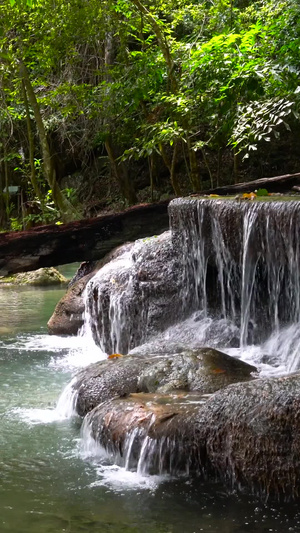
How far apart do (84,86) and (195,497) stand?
1149 cm

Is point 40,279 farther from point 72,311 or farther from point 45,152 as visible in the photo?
point 72,311

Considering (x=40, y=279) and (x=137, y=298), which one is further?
(x=40, y=279)

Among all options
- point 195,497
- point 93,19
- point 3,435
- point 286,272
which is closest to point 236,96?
point 286,272

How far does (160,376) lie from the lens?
6.00m

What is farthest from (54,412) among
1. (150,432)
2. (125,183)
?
(125,183)

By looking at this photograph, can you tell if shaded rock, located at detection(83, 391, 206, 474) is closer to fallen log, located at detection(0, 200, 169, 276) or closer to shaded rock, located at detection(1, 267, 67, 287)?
fallen log, located at detection(0, 200, 169, 276)

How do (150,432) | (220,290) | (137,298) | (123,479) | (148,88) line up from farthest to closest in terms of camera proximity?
(148,88), (137,298), (220,290), (150,432), (123,479)

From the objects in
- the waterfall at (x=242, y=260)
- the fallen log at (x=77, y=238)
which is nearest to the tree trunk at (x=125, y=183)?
the fallen log at (x=77, y=238)

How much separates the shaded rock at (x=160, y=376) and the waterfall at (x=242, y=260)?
165 centimetres

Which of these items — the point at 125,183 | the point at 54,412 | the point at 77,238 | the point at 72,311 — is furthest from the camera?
the point at 125,183

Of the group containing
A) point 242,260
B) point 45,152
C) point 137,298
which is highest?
point 45,152

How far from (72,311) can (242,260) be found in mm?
3636

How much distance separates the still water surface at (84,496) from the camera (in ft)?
13.0

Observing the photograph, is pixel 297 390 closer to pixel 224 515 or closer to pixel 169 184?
pixel 224 515
